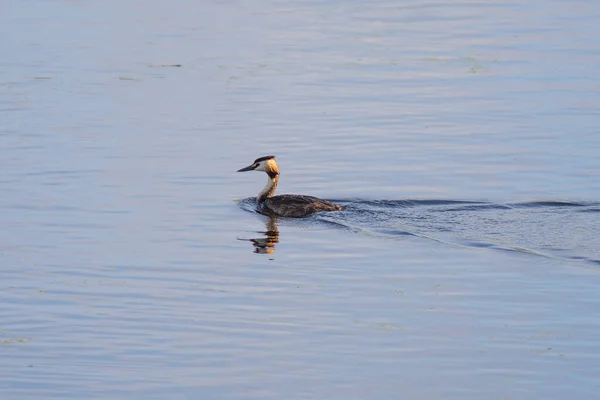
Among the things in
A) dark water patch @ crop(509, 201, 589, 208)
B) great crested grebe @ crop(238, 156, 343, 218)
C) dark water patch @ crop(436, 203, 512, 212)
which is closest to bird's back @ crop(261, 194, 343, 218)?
great crested grebe @ crop(238, 156, 343, 218)

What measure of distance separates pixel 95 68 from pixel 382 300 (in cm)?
1667

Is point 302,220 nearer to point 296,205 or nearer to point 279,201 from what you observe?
point 296,205

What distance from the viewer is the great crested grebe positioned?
1733cm

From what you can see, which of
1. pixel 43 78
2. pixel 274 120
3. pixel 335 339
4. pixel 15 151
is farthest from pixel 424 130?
pixel 335 339

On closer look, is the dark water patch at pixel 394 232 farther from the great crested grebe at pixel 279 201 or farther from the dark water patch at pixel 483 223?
the great crested grebe at pixel 279 201

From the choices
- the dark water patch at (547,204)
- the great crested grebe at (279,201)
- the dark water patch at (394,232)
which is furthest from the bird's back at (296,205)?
the dark water patch at (547,204)

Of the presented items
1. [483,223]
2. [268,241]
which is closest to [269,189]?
[268,241]

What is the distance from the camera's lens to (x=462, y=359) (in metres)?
10.9

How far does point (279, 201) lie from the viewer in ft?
58.9

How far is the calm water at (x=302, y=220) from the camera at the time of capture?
1095cm

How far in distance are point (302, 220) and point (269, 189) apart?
62.4 inches

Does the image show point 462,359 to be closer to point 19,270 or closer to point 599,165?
point 19,270

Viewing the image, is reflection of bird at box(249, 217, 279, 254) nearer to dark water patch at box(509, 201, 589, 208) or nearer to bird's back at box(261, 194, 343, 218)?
bird's back at box(261, 194, 343, 218)

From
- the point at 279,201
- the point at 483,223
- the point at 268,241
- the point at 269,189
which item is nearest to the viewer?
the point at 268,241
